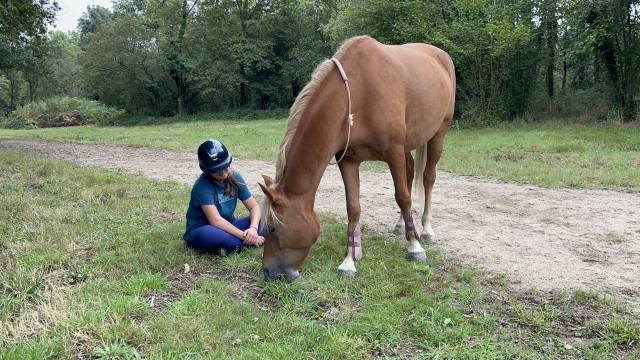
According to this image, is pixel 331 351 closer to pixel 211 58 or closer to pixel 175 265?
pixel 175 265

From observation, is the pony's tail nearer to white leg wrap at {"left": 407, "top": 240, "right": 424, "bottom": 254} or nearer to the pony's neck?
white leg wrap at {"left": 407, "top": 240, "right": 424, "bottom": 254}

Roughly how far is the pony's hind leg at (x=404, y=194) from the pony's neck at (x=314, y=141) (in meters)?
0.59

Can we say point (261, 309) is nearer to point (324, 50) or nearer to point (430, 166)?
point (430, 166)

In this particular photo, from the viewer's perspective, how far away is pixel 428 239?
4.88 m

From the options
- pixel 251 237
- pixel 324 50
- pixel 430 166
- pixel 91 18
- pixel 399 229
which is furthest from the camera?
pixel 91 18

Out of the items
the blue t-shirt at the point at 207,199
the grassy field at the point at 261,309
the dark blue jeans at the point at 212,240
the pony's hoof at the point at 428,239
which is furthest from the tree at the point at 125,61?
the pony's hoof at the point at 428,239

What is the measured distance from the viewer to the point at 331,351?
276cm

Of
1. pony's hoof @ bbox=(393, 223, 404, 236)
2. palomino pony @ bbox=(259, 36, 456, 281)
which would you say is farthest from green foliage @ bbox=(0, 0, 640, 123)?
palomino pony @ bbox=(259, 36, 456, 281)

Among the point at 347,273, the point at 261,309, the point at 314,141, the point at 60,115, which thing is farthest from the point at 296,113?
the point at 60,115

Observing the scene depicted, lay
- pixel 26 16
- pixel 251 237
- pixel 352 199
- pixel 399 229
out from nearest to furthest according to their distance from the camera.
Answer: pixel 352 199
pixel 251 237
pixel 399 229
pixel 26 16

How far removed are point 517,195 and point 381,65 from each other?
3741 mm

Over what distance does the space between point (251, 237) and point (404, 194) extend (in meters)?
1.43

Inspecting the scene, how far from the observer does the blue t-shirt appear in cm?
430

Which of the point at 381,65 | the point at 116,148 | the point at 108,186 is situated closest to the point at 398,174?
the point at 381,65
